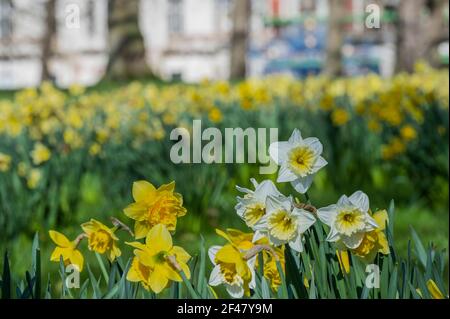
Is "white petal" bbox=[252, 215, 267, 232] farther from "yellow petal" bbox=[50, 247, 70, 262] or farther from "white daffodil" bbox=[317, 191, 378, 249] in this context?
"yellow petal" bbox=[50, 247, 70, 262]

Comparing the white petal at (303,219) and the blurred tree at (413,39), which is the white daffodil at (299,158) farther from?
the blurred tree at (413,39)

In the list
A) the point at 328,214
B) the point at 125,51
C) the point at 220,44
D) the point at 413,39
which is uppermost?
the point at 220,44

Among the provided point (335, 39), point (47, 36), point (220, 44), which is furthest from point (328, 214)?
point (220, 44)

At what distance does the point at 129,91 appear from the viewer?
19.2 feet

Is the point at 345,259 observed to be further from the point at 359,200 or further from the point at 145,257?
the point at 145,257

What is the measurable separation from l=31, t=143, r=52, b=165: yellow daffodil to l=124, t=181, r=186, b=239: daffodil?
2.36 meters

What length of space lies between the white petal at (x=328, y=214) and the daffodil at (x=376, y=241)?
66mm

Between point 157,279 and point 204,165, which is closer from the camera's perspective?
point 157,279

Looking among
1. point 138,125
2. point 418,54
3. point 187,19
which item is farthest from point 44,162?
point 187,19

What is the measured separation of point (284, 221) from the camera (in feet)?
3.77

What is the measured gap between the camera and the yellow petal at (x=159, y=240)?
1167 mm

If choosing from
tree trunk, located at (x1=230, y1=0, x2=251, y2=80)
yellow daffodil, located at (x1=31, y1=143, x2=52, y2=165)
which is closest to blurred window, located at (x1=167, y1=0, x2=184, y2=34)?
tree trunk, located at (x1=230, y1=0, x2=251, y2=80)

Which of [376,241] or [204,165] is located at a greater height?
[376,241]

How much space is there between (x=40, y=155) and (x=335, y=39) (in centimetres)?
1114
